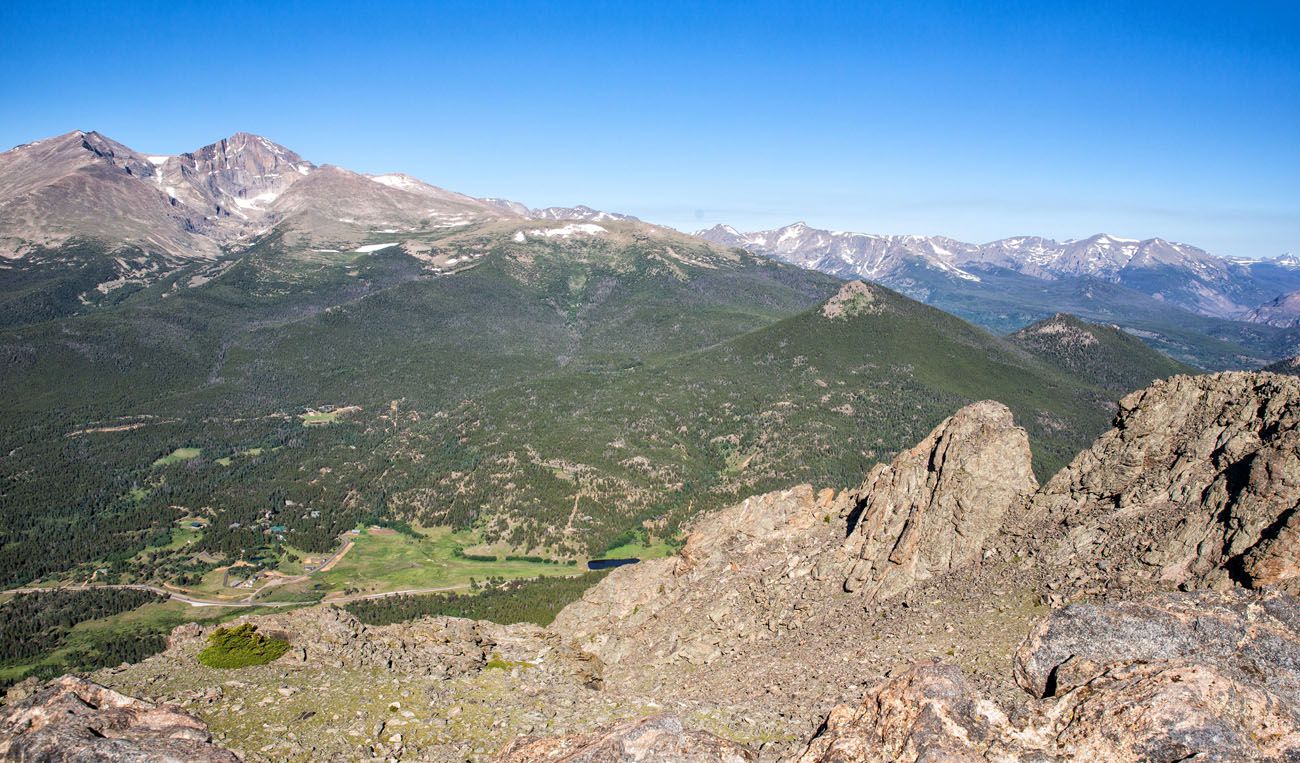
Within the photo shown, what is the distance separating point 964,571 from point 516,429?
16710cm

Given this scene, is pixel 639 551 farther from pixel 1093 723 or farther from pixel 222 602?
pixel 1093 723

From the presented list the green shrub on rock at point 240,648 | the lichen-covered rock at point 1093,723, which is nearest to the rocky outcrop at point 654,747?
the lichen-covered rock at point 1093,723

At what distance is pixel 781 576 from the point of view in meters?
44.9

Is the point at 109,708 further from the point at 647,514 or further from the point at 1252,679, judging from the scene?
the point at 647,514

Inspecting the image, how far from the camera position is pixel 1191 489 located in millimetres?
33250

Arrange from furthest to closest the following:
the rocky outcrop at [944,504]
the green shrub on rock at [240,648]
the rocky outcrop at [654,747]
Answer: the rocky outcrop at [944,504] < the green shrub on rock at [240,648] < the rocky outcrop at [654,747]

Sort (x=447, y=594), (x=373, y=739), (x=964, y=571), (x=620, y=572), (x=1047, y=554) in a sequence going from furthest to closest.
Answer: (x=447, y=594) < (x=620, y=572) < (x=964, y=571) < (x=1047, y=554) < (x=373, y=739)

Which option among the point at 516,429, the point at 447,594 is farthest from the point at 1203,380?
the point at 516,429

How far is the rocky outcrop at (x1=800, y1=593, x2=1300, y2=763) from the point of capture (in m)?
16.3

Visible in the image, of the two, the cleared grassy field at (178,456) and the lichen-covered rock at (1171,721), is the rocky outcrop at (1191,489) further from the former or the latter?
the cleared grassy field at (178,456)

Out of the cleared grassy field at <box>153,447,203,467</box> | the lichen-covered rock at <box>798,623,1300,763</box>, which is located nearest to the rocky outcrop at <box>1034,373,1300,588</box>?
the lichen-covered rock at <box>798,623,1300,763</box>

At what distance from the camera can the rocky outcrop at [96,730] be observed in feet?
76.4

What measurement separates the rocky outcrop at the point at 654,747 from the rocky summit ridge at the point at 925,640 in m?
0.09

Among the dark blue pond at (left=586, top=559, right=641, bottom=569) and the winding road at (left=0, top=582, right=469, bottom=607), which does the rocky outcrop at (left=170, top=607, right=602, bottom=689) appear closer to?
the winding road at (left=0, top=582, right=469, bottom=607)
